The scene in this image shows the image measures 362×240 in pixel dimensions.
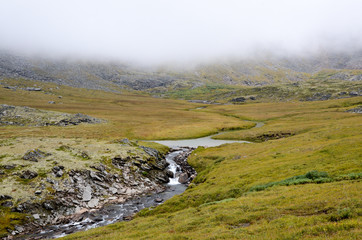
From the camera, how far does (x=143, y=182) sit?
49.2 meters

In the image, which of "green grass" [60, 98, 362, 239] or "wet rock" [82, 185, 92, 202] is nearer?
"green grass" [60, 98, 362, 239]

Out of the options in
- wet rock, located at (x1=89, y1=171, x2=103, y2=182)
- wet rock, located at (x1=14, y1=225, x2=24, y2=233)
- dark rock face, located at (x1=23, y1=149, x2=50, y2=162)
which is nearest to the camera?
wet rock, located at (x1=14, y1=225, x2=24, y2=233)

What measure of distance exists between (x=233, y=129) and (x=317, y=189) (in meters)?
98.0

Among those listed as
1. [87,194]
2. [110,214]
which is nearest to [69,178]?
[87,194]

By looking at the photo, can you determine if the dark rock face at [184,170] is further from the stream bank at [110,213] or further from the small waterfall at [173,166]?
the small waterfall at [173,166]

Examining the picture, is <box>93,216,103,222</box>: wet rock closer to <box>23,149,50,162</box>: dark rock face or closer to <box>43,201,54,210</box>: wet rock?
<box>43,201,54,210</box>: wet rock

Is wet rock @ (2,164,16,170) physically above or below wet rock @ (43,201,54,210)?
above

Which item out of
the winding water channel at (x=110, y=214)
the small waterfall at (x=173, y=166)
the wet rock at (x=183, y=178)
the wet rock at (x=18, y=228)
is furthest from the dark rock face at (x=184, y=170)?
the wet rock at (x=18, y=228)

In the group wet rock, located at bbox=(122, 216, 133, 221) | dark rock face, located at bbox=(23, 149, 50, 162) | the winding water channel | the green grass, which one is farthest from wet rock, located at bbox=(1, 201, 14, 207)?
wet rock, located at bbox=(122, 216, 133, 221)

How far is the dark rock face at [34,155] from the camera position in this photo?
4669 cm

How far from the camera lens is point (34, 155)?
47875 millimetres

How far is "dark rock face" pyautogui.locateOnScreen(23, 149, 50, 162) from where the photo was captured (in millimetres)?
46688

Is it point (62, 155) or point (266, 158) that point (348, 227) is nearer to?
point (266, 158)

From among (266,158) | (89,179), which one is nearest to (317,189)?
(266,158)
